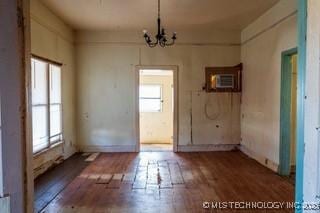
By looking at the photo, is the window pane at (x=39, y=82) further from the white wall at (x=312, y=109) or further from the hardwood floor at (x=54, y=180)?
the white wall at (x=312, y=109)

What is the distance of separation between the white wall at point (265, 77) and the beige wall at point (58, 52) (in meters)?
3.99

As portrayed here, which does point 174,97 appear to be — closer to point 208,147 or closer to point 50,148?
point 208,147

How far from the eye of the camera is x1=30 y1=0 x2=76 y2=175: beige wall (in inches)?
183

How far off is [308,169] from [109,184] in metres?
3.76

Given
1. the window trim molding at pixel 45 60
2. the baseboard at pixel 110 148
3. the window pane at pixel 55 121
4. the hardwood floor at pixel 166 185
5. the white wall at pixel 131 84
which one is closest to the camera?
the hardwood floor at pixel 166 185

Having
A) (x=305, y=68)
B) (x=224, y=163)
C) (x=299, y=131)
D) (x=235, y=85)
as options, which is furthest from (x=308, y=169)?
(x=235, y=85)

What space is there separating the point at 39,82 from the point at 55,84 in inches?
30.5

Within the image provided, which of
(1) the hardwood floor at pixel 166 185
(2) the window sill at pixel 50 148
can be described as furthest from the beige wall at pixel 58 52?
(1) the hardwood floor at pixel 166 185

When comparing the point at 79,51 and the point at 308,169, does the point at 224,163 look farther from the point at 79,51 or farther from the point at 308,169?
the point at 308,169

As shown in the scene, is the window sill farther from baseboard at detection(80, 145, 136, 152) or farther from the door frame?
the door frame

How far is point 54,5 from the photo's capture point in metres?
4.94

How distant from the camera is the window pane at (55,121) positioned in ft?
17.8

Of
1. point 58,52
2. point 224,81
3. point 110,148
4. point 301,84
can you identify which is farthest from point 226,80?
point 301,84

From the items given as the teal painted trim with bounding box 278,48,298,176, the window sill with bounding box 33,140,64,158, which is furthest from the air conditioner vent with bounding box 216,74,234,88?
the window sill with bounding box 33,140,64,158
